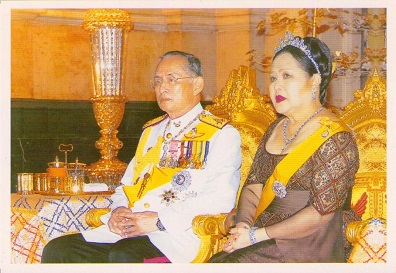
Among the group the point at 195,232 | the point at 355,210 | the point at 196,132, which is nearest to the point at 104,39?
the point at 196,132

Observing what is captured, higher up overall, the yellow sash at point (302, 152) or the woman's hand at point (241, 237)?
the yellow sash at point (302, 152)

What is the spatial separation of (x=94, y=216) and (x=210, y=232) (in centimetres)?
61

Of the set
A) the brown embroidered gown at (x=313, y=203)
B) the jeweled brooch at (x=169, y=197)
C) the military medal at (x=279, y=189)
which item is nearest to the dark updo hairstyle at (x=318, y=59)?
the brown embroidered gown at (x=313, y=203)

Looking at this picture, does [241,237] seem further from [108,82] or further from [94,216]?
[108,82]

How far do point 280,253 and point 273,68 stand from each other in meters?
0.86

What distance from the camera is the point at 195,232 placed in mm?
4746

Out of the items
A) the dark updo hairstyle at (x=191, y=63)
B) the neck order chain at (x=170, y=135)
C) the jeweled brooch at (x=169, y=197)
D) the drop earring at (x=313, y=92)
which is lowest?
the jeweled brooch at (x=169, y=197)

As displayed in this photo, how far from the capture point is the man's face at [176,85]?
4.94 metres

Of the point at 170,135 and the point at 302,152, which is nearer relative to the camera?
the point at 302,152

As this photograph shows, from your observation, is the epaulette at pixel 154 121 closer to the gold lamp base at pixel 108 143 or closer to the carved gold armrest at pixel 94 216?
the gold lamp base at pixel 108 143

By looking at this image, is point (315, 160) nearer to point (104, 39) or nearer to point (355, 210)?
point (355, 210)

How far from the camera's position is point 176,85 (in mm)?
4941

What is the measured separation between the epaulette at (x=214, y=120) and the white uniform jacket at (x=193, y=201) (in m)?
0.02

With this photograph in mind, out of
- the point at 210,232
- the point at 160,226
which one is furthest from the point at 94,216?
the point at 210,232
